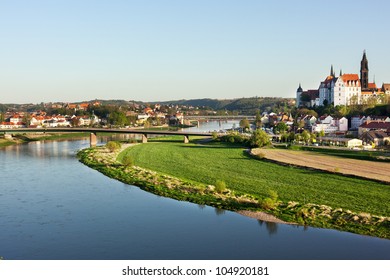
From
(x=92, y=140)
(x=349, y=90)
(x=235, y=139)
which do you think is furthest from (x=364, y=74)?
(x=92, y=140)

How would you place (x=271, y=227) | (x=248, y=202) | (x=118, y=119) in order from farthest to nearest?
1. (x=118, y=119)
2. (x=248, y=202)
3. (x=271, y=227)

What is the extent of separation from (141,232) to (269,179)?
14107 mm

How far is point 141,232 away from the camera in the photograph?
2180 cm

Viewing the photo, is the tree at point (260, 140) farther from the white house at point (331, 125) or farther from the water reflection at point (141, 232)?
the water reflection at point (141, 232)

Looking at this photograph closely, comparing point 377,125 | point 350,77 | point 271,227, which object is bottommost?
point 271,227

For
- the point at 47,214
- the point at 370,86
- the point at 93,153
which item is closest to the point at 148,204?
the point at 47,214

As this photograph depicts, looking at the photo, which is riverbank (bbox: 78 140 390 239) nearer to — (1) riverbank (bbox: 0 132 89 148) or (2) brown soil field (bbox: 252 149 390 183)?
(2) brown soil field (bbox: 252 149 390 183)

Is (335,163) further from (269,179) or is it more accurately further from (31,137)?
(31,137)

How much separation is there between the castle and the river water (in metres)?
63.1

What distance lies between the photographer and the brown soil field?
3391 cm

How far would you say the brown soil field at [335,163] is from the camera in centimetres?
3391

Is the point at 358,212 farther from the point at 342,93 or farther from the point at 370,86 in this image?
the point at 370,86

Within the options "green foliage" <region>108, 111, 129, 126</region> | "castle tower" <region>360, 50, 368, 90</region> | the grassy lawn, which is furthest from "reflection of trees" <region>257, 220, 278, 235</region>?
"green foliage" <region>108, 111, 129, 126</region>

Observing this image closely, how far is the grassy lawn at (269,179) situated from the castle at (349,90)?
41327 mm
